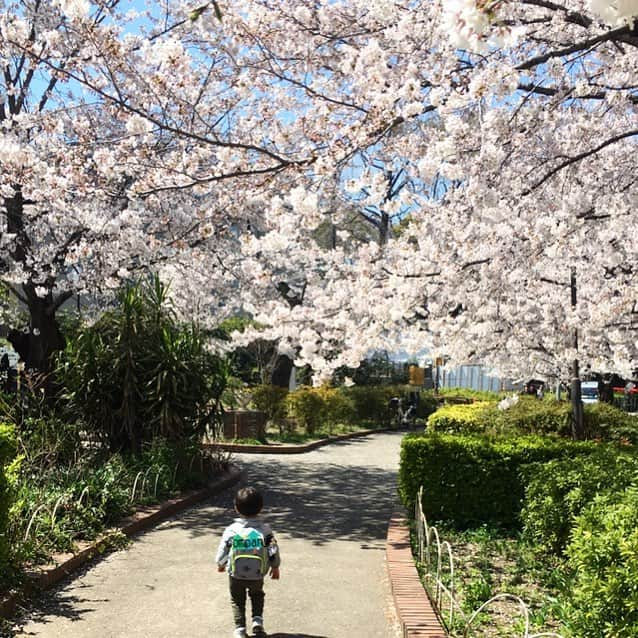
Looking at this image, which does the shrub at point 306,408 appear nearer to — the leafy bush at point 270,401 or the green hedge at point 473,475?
the leafy bush at point 270,401

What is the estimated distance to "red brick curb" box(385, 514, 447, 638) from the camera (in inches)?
194

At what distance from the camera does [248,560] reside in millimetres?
5043

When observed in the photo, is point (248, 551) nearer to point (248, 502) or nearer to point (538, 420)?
point (248, 502)

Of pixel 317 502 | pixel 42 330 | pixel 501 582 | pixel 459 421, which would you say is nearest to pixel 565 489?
pixel 501 582

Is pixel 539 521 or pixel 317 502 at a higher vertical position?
pixel 539 521

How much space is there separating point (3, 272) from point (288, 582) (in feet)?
31.7

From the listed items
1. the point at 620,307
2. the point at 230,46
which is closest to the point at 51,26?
the point at 230,46

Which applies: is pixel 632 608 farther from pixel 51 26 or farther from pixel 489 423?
pixel 51 26

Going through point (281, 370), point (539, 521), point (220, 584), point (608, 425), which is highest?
point (281, 370)

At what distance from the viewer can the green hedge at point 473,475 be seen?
27.9 feet

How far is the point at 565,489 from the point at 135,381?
6.46 meters

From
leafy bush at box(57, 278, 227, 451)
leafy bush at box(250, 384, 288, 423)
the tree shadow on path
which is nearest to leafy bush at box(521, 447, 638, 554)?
the tree shadow on path

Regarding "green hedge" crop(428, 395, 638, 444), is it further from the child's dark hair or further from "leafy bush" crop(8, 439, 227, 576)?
the child's dark hair

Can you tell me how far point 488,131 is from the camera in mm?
6824
